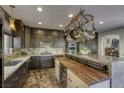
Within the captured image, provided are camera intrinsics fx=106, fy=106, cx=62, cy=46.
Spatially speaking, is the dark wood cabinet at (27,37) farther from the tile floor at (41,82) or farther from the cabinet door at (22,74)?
the cabinet door at (22,74)

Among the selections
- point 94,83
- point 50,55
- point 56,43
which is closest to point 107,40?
point 56,43

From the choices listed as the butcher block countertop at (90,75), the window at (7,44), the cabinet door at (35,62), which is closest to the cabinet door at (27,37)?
the cabinet door at (35,62)

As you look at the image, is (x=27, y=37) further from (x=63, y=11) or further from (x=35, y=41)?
(x=63, y=11)

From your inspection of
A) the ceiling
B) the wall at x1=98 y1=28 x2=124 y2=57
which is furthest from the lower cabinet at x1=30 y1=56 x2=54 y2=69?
the wall at x1=98 y1=28 x2=124 y2=57

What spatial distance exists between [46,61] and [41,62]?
0.89 ft

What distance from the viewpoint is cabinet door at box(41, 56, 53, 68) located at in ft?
18.2

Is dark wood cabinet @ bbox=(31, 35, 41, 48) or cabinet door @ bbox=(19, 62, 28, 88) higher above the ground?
dark wood cabinet @ bbox=(31, 35, 41, 48)

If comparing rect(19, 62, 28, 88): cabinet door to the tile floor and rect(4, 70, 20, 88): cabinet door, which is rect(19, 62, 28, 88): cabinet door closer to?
the tile floor

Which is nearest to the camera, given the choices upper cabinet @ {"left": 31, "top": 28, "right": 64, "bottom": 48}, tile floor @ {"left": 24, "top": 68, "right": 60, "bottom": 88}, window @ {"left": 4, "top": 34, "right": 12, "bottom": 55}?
tile floor @ {"left": 24, "top": 68, "right": 60, "bottom": 88}

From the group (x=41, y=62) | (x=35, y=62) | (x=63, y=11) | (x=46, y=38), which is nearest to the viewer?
(x=63, y=11)

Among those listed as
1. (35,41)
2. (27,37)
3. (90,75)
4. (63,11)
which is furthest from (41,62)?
A: (90,75)

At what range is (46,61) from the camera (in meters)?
5.62
